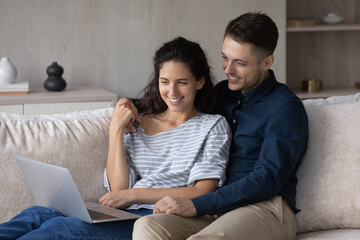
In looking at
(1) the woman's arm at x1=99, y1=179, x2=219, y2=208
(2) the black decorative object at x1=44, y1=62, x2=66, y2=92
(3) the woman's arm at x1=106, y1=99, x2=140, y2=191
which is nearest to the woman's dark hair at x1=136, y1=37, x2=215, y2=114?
(3) the woman's arm at x1=106, y1=99, x2=140, y2=191

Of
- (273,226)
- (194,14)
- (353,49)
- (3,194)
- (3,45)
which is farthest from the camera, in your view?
(353,49)

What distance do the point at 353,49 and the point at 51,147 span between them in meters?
3.21

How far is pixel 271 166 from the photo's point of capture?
77.3 inches

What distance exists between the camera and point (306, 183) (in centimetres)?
216

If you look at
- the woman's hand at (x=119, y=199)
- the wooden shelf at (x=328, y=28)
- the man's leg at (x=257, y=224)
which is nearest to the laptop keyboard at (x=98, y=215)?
the woman's hand at (x=119, y=199)

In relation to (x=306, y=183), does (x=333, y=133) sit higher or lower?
higher

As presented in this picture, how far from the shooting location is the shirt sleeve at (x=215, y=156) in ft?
6.67

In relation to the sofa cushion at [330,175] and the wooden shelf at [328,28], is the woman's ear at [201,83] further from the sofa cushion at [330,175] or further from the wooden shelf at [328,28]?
the wooden shelf at [328,28]

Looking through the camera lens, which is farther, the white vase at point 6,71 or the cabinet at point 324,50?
the cabinet at point 324,50

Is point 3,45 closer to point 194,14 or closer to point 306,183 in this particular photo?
point 194,14

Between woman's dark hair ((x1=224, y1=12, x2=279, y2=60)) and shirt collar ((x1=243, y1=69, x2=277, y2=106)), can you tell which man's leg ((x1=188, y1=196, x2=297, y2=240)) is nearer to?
shirt collar ((x1=243, y1=69, x2=277, y2=106))

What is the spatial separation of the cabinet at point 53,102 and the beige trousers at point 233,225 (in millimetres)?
1649

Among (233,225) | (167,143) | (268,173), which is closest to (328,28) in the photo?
(167,143)

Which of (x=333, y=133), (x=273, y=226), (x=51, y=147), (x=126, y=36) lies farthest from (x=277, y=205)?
(x=126, y=36)
